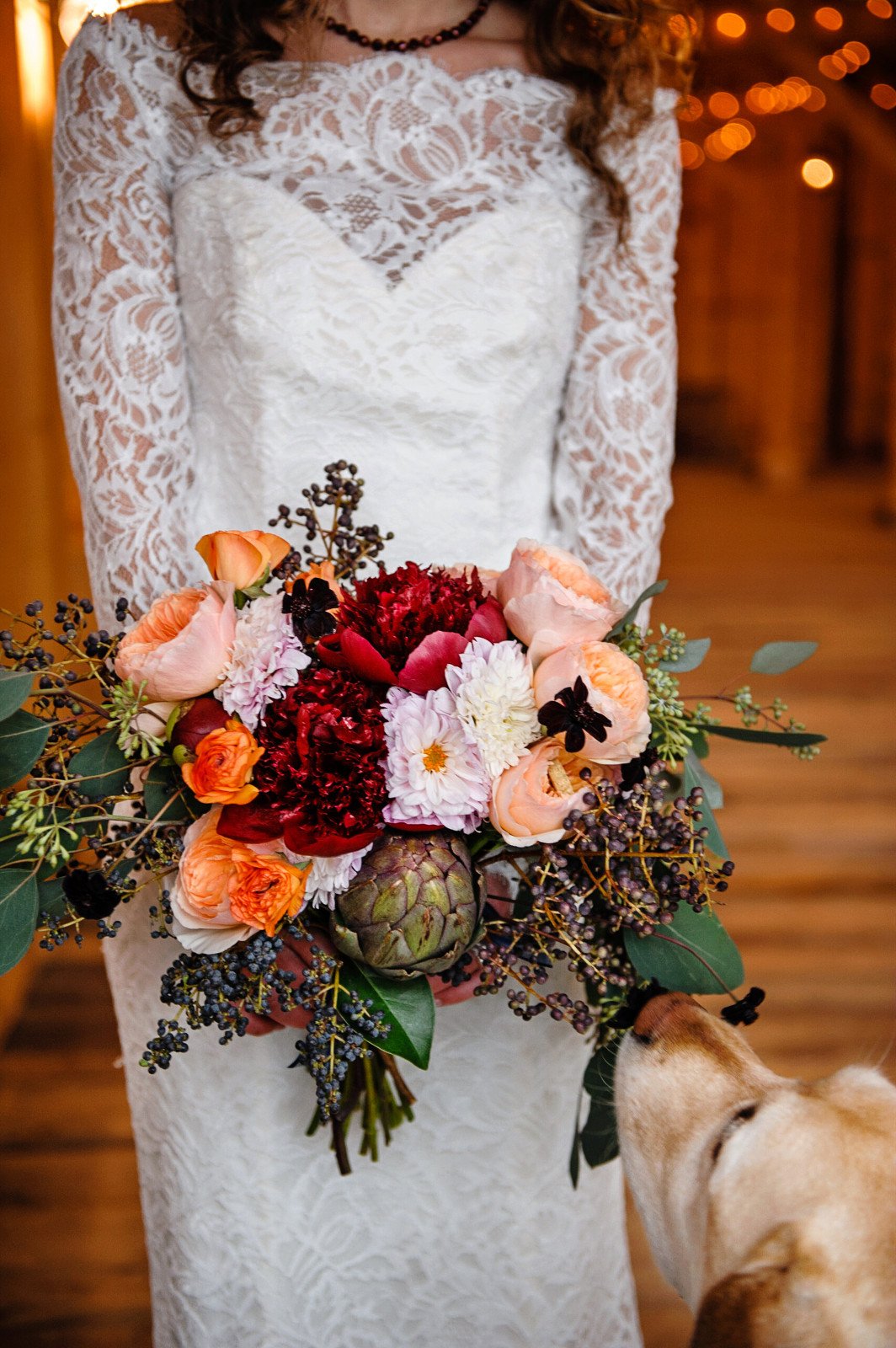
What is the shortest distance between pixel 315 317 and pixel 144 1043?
0.83 meters

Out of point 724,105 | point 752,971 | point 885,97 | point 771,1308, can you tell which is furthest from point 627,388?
point 724,105

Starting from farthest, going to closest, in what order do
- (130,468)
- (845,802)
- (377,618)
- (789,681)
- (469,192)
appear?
(789,681) → (845,802) → (469,192) → (130,468) → (377,618)

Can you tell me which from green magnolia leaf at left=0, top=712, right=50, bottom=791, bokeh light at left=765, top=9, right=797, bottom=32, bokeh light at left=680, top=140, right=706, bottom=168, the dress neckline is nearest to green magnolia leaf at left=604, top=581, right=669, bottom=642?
green magnolia leaf at left=0, top=712, right=50, bottom=791

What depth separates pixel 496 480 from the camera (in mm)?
1413

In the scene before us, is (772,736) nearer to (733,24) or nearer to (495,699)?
(495,699)

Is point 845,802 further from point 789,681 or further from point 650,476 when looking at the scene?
point 650,476

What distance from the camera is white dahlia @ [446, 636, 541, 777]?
0.90 meters

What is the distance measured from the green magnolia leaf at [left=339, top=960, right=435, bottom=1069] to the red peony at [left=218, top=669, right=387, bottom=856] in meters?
0.13

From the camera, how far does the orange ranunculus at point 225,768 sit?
873 mm

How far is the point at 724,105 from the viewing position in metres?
9.42

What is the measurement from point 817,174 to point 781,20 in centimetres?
147

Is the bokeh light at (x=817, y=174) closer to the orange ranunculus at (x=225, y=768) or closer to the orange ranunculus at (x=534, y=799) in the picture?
the orange ranunculus at (x=534, y=799)

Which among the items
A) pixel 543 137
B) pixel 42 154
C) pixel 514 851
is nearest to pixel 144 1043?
pixel 514 851

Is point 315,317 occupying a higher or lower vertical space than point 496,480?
higher
